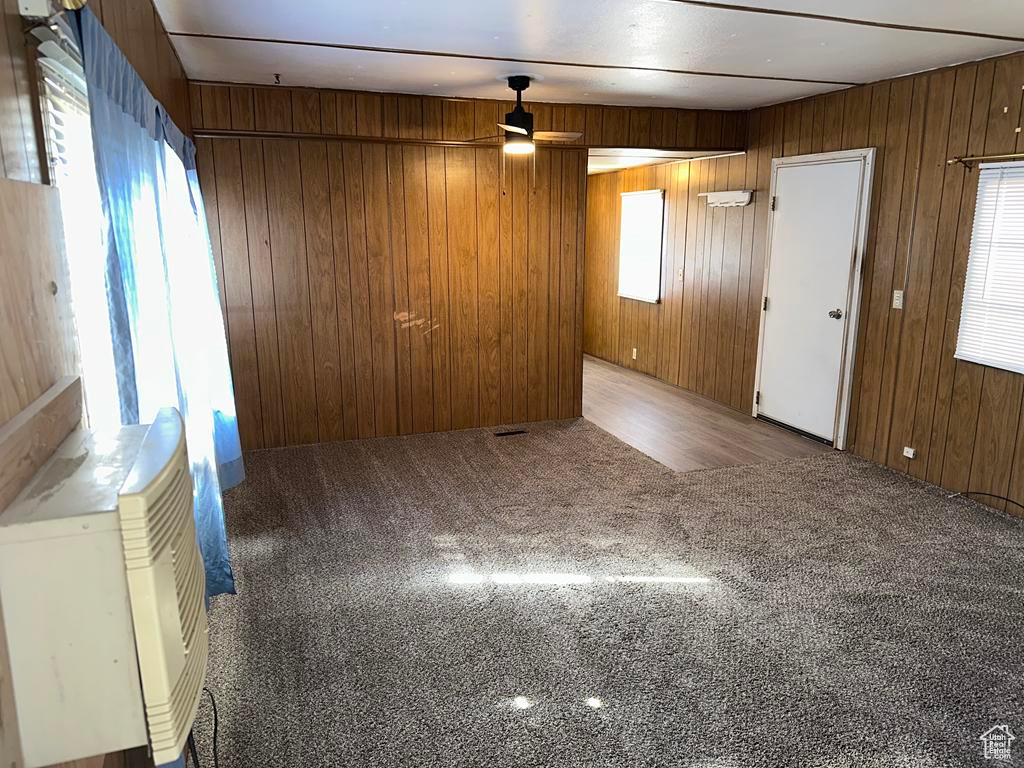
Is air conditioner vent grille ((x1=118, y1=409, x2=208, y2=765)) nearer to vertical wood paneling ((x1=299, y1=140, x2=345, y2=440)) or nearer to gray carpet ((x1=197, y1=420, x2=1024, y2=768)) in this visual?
gray carpet ((x1=197, y1=420, x2=1024, y2=768))

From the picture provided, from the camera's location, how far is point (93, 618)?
3.22 ft

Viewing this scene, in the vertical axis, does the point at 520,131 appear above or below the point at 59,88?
above

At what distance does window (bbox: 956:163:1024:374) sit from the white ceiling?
691mm

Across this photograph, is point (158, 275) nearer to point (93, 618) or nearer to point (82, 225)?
point (82, 225)

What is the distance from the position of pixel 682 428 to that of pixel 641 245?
2603mm

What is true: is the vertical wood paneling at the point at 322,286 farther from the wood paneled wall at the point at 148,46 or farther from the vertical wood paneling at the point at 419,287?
the wood paneled wall at the point at 148,46

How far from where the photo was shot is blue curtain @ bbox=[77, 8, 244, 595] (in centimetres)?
179

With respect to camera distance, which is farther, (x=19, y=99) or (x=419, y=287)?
(x=419, y=287)

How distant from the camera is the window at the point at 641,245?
7074mm

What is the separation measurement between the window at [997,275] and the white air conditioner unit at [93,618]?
4.19 meters

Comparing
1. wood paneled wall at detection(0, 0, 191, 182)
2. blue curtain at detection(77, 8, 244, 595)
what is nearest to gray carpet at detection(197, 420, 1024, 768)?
blue curtain at detection(77, 8, 244, 595)

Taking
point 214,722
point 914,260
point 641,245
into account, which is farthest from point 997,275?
point 214,722

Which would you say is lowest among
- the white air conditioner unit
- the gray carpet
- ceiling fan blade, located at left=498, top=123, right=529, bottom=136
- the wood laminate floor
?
the gray carpet

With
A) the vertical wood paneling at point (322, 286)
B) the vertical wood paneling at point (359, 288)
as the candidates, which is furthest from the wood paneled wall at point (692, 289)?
the vertical wood paneling at point (322, 286)
